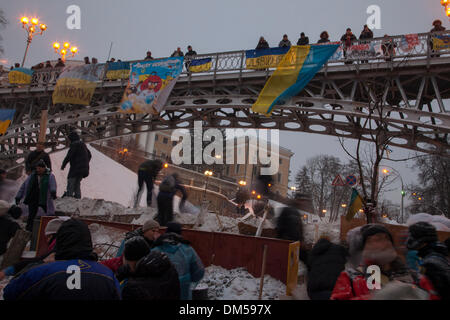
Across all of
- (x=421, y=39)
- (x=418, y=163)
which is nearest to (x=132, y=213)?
(x=421, y=39)

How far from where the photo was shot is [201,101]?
1870 centimetres

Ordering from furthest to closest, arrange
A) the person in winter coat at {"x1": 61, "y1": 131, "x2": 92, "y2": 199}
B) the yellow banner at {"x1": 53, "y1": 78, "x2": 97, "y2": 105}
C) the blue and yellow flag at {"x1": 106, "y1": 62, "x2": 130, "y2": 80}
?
the blue and yellow flag at {"x1": 106, "y1": 62, "x2": 130, "y2": 80} → the yellow banner at {"x1": 53, "y1": 78, "x2": 97, "y2": 105} → the person in winter coat at {"x1": 61, "y1": 131, "x2": 92, "y2": 199}

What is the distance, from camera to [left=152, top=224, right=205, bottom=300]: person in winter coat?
126 inches

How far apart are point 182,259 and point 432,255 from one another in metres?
2.33

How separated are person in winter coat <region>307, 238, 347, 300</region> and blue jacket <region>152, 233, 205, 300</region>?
4.06 ft

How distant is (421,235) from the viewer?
2604 millimetres

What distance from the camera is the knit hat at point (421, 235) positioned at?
256 cm

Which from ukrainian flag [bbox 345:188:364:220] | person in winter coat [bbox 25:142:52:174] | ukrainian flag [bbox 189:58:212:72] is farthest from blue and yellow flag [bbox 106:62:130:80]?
ukrainian flag [bbox 345:188:364:220]

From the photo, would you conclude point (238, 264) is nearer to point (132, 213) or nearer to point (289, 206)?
point (289, 206)

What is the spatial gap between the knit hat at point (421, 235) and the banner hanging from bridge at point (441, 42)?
1264 cm

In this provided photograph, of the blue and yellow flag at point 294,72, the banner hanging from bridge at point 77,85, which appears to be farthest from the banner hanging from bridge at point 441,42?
the banner hanging from bridge at point 77,85

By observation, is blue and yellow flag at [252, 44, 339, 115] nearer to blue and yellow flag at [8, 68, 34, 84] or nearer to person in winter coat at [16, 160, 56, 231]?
person in winter coat at [16, 160, 56, 231]

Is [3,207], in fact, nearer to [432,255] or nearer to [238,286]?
[238,286]
